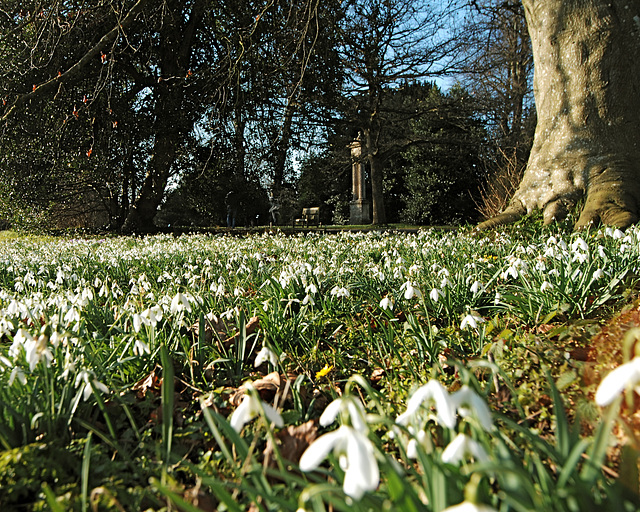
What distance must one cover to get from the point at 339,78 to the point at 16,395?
12703 millimetres

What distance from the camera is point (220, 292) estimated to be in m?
2.75

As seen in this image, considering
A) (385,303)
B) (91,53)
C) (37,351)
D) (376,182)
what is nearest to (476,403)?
(37,351)

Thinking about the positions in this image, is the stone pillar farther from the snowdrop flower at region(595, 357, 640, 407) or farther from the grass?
the snowdrop flower at region(595, 357, 640, 407)

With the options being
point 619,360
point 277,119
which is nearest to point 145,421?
point 619,360

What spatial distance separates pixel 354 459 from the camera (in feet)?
2.29

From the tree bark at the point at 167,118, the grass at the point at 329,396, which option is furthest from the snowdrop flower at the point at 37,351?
the tree bark at the point at 167,118

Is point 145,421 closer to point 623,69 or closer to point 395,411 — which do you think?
point 395,411

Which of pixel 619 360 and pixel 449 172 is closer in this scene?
pixel 619 360

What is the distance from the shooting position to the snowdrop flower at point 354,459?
0.68 metres

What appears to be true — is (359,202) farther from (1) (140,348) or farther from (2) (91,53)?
(1) (140,348)

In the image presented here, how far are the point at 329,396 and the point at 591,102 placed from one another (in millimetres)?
5926

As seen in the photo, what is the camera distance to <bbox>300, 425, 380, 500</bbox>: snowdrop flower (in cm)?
68

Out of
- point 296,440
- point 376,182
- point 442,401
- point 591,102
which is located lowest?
point 296,440

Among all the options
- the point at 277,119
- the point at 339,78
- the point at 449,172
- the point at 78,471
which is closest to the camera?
the point at 78,471
